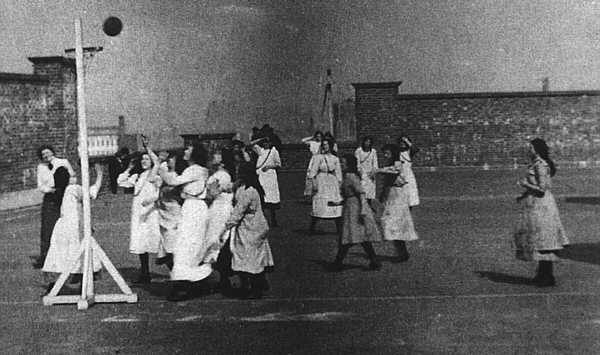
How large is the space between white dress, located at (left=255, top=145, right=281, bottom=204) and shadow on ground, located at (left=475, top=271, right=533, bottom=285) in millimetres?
5683

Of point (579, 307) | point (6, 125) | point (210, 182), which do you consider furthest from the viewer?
point (6, 125)

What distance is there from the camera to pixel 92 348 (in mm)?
6086

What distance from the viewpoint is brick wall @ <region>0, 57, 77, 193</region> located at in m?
19.6

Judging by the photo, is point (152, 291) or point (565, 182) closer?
point (152, 291)

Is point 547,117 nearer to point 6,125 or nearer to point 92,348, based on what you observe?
point 6,125

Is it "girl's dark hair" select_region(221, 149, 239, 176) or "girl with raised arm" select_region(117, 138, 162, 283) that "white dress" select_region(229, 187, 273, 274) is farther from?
"girl with raised arm" select_region(117, 138, 162, 283)

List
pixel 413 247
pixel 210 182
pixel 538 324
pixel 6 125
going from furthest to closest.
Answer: pixel 6 125 → pixel 413 247 → pixel 210 182 → pixel 538 324

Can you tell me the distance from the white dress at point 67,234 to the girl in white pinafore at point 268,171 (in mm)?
5534

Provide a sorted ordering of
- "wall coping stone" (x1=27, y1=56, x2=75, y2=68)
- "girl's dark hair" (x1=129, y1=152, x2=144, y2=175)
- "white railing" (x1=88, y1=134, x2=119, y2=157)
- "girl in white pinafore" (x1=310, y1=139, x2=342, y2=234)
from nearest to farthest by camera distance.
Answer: "girl's dark hair" (x1=129, y1=152, x2=144, y2=175) < "girl in white pinafore" (x1=310, y1=139, x2=342, y2=234) < "wall coping stone" (x1=27, y1=56, x2=75, y2=68) < "white railing" (x1=88, y1=134, x2=119, y2=157)

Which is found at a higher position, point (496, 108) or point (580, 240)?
point (496, 108)

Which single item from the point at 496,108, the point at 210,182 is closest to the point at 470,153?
the point at 496,108

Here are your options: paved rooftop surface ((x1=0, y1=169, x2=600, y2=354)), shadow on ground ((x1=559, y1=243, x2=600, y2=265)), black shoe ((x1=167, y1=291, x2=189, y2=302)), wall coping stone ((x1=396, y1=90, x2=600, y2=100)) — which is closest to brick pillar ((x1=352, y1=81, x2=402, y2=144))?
wall coping stone ((x1=396, y1=90, x2=600, y2=100))

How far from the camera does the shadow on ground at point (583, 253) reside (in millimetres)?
9789

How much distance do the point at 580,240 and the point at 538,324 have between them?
5.42 meters
